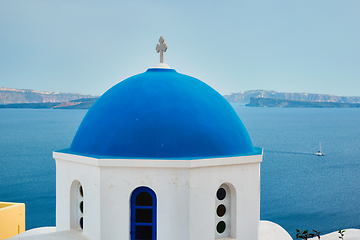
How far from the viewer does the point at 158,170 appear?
25.2ft

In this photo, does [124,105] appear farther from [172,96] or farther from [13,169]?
[13,169]

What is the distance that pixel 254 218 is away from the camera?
860 centimetres

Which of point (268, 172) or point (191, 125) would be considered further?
point (268, 172)

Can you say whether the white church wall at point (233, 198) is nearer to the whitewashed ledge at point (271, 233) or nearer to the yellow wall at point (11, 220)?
the whitewashed ledge at point (271, 233)

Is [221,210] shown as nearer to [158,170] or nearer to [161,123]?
[158,170]

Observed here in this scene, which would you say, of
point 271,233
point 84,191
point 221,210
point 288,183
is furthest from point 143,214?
point 288,183

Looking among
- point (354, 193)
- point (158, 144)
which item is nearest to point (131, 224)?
point (158, 144)

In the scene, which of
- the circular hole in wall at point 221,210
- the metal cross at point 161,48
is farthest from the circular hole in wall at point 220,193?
the metal cross at point 161,48

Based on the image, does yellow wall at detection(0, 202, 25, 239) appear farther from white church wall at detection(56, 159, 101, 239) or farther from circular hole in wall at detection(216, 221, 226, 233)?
circular hole in wall at detection(216, 221, 226, 233)

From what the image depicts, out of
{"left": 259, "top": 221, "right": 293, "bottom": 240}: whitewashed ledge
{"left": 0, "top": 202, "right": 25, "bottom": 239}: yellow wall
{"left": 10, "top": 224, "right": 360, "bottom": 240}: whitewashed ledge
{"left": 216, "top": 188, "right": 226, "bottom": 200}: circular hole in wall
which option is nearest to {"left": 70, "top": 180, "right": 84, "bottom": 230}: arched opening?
{"left": 10, "top": 224, "right": 360, "bottom": 240}: whitewashed ledge

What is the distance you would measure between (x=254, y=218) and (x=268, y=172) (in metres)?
46.2

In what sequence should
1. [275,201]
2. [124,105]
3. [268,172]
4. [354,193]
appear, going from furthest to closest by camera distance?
[268,172] < [354,193] < [275,201] < [124,105]

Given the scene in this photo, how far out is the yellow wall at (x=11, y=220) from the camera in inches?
600

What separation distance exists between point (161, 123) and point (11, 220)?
10.5m
